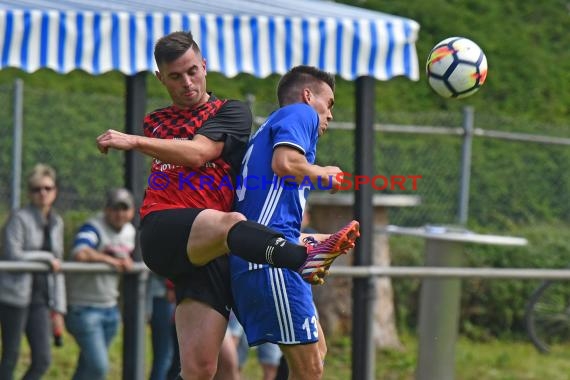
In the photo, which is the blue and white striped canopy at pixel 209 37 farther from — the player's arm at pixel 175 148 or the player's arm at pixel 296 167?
the player's arm at pixel 296 167

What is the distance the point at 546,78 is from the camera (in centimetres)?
1658

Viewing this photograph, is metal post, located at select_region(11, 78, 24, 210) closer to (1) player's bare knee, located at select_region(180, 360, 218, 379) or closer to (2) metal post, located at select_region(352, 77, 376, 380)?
(2) metal post, located at select_region(352, 77, 376, 380)

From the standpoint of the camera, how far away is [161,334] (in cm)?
890

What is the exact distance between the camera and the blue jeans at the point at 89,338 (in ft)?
28.3

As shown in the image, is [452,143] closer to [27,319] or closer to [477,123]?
[477,123]

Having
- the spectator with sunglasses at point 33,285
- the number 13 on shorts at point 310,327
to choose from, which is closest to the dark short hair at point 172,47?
the number 13 on shorts at point 310,327

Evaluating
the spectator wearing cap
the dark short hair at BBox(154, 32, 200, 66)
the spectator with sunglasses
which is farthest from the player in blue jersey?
the spectator with sunglasses

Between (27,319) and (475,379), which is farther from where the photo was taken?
(475,379)

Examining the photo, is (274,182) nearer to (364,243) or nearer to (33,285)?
(364,243)

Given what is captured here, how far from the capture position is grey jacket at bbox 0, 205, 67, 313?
847 cm

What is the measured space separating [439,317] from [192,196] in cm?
365

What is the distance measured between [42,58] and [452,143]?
6.30 metres

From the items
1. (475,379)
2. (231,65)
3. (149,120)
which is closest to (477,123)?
(475,379)

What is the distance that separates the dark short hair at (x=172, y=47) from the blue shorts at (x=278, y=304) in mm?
986
